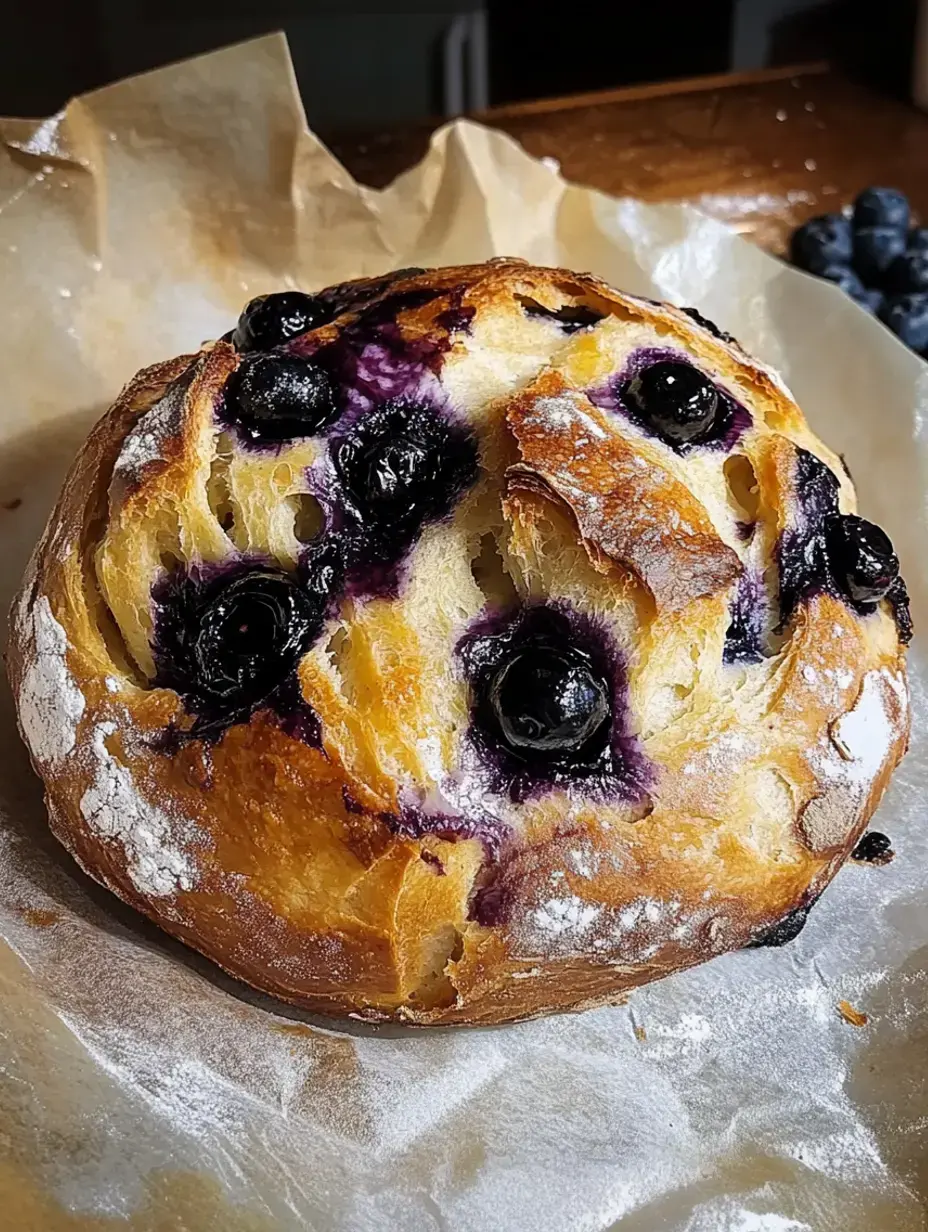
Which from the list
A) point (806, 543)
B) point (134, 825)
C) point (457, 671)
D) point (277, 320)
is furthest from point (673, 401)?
point (134, 825)

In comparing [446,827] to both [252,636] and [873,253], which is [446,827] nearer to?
[252,636]

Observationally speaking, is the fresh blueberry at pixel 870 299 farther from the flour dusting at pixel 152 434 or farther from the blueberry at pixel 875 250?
the flour dusting at pixel 152 434

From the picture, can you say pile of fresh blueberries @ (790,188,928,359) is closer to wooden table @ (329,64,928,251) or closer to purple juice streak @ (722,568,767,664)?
wooden table @ (329,64,928,251)

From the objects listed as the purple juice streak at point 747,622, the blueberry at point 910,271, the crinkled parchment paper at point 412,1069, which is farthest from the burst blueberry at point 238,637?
the blueberry at point 910,271

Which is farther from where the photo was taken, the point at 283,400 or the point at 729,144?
the point at 729,144

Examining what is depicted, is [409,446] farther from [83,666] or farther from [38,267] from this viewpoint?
[38,267]

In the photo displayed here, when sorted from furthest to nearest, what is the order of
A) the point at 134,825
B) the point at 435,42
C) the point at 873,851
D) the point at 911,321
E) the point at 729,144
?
1. the point at 435,42
2. the point at 729,144
3. the point at 911,321
4. the point at 873,851
5. the point at 134,825

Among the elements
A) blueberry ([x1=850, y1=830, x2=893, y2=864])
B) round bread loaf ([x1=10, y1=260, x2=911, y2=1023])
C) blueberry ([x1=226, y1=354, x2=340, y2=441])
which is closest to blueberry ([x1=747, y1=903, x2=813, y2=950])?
round bread loaf ([x1=10, y1=260, x2=911, y2=1023])
